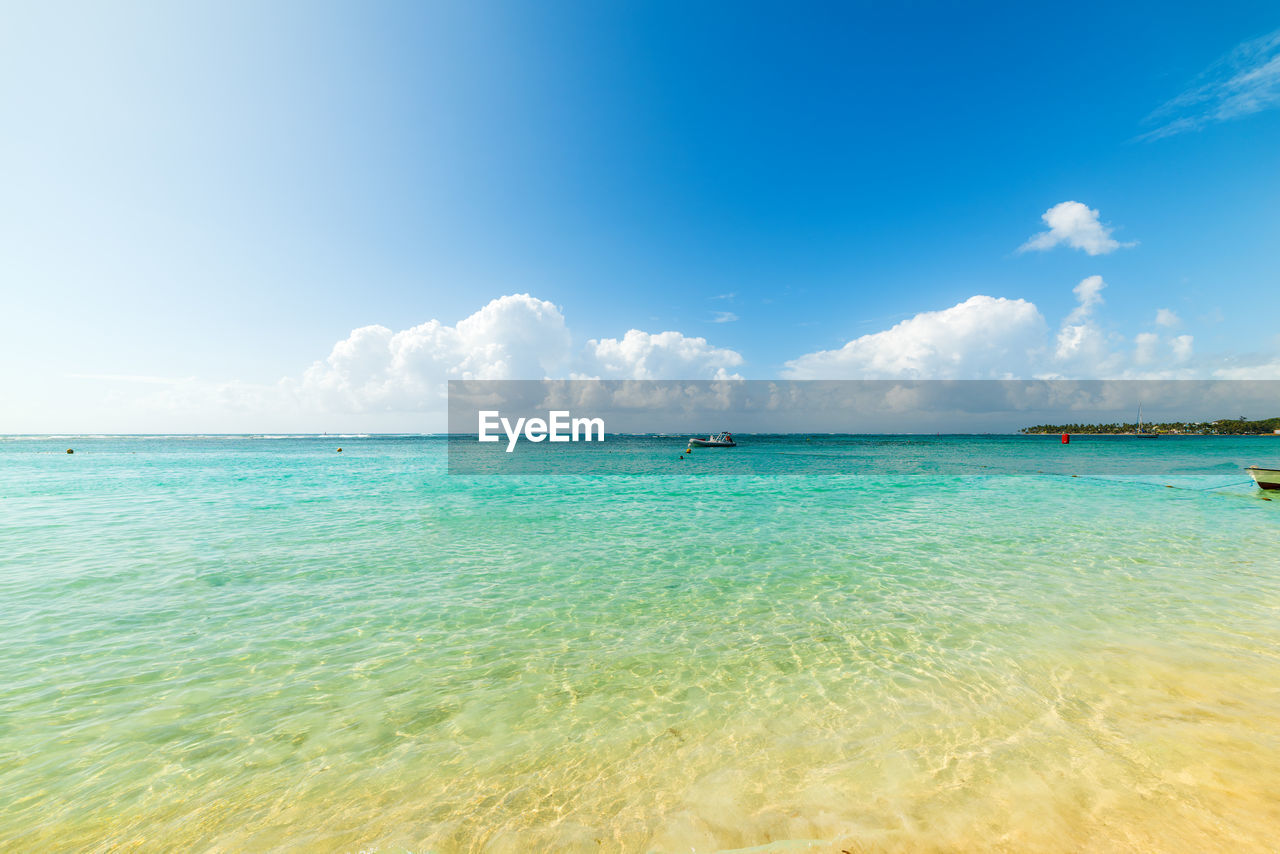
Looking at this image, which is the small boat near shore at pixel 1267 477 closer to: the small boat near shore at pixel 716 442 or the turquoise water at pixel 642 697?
the turquoise water at pixel 642 697

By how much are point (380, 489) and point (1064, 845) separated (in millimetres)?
34736

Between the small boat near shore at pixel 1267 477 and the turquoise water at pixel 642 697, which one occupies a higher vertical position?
the small boat near shore at pixel 1267 477

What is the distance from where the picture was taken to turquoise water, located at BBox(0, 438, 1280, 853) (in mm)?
4188

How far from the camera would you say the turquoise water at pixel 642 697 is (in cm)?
419

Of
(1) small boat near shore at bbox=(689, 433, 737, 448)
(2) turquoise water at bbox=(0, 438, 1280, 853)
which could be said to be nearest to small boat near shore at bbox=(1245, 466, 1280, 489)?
(2) turquoise water at bbox=(0, 438, 1280, 853)

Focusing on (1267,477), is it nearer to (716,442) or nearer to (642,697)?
(642,697)

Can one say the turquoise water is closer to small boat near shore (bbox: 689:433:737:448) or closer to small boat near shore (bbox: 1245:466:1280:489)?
small boat near shore (bbox: 1245:466:1280:489)

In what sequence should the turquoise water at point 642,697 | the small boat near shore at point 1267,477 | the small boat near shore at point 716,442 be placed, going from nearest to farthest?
the turquoise water at point 642,697 < the small boat near shore at point 1267,477 < the small boat near shore at point 716,442

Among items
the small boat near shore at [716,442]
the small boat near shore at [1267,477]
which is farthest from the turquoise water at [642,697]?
the small boat near shore at [716,442]

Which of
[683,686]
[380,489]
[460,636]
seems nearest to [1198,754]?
[683,686]

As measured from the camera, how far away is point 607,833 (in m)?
4.07

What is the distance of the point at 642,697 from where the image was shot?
6.27m

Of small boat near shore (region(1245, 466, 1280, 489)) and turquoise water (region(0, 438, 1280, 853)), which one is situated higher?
small boat near shore (region(1245, 466, 1280, 489))

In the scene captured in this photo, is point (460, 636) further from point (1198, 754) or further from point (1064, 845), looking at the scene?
point (1198, 754)
